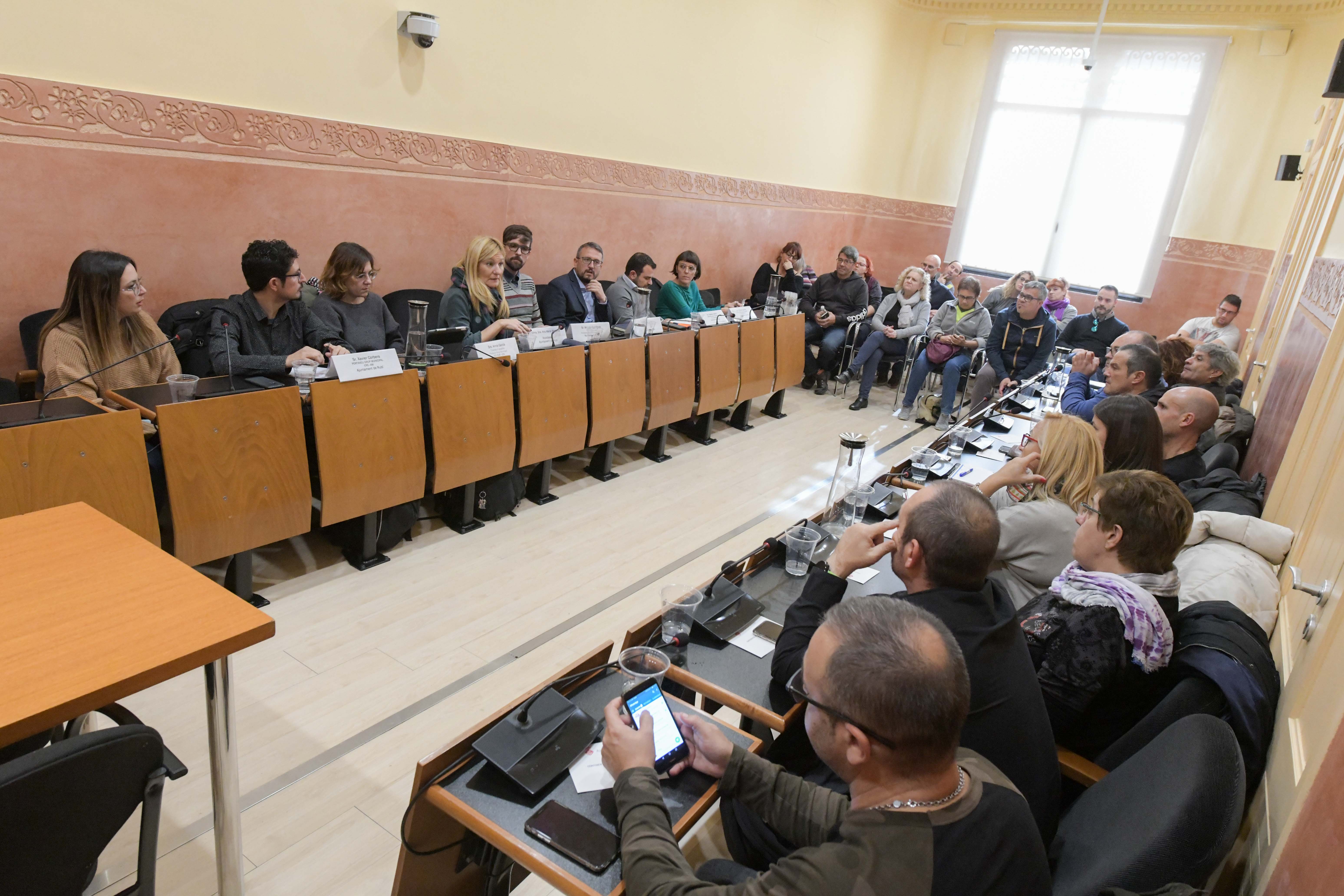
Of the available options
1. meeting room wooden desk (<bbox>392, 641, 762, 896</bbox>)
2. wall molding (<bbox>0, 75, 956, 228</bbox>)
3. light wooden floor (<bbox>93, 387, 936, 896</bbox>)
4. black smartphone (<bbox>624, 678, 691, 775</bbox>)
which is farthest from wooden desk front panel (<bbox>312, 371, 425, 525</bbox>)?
black smartphone (<bbox>624, 678, 691, 775</bbox>)

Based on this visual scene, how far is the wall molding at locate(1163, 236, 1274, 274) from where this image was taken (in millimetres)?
7336

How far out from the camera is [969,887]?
948 millimetres

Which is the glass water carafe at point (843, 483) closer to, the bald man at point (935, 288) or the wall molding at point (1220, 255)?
the bald man at point (935, 288)

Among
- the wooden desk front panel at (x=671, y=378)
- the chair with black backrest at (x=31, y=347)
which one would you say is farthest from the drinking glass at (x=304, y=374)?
the wooden desk front panel at (x=671, y=378)

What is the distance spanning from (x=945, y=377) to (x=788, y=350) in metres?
1.41

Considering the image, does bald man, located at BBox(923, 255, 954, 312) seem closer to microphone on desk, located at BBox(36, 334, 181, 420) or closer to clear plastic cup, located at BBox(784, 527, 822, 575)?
clear plastic cup, located at BBox(784, 527, 822, 575)

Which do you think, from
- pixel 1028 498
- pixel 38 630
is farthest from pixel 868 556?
pixel 38 630

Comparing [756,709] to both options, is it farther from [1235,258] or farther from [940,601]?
[1235,258]

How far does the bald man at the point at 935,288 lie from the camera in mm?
7156

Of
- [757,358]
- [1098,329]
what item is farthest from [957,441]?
[1098,329]

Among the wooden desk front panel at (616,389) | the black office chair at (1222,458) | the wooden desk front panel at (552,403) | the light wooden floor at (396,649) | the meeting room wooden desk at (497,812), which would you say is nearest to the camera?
the meeting room wooden desk at (497,812)

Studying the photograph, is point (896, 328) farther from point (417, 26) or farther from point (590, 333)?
point (417, 26)

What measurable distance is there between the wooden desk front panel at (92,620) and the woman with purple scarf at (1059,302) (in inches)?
277

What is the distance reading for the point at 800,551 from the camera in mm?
2072
